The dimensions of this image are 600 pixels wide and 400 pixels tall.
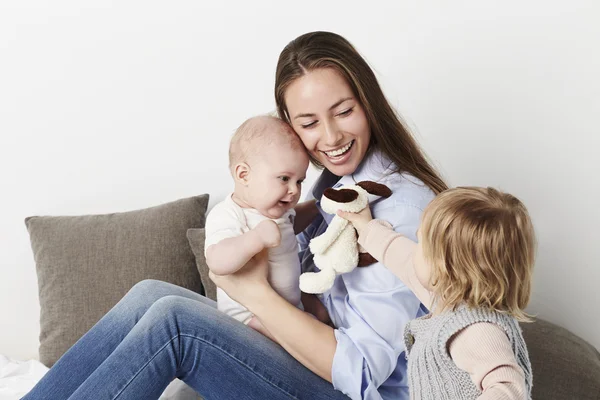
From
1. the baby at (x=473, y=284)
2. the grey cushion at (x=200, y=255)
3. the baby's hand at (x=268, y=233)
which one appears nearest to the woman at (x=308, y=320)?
the baby's hand at (x=268, y=233)

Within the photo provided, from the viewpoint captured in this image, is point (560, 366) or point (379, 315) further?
point (560, 366)

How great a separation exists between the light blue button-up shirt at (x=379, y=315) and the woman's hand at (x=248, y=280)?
0.64ft

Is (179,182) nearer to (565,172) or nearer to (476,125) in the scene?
(476,125)

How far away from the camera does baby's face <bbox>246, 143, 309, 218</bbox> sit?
1698 millimetres

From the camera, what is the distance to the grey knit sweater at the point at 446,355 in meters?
1.30

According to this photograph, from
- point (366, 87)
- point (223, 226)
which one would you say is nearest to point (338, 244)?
point (223, 226)

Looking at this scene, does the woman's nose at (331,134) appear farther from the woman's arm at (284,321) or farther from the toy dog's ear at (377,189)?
the woman's arm at (284,321)

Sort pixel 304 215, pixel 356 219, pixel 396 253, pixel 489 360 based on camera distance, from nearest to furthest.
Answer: pixel 489 360, pixel 396 253, pixel 356 219, pixel 304 215

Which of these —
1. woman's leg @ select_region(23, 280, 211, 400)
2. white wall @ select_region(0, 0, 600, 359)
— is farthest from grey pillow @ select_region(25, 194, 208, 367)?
woman's leg @ select_region(23, 280, 211, 400)

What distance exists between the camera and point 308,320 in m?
1.59

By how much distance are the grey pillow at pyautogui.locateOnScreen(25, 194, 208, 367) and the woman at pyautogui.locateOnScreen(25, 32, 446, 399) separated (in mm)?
675

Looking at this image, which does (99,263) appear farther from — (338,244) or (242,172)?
Result: (338,244)

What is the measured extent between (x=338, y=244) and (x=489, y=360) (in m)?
0.48

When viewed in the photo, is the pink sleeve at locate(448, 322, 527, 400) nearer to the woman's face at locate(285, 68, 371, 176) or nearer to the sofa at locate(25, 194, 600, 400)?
the woman's face at locate(285, 68, 371, 176)
